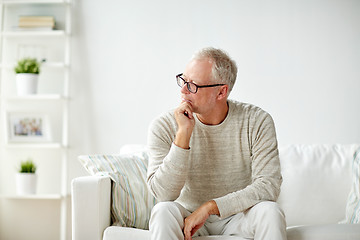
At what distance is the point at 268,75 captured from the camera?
3373 mm

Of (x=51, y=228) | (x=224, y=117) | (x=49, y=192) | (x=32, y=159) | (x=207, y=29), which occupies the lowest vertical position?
(x=51, y=228)

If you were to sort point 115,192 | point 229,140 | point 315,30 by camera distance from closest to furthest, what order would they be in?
point 229,140 → point 115,192 → point 315,30

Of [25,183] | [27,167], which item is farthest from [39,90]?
[25,183]

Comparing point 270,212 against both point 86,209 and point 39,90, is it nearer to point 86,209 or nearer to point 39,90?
point 86,209

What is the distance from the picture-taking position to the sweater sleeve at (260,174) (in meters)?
1.95

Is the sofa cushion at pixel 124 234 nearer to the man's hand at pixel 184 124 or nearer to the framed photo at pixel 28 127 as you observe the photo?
the man's hand at pixel 184 124

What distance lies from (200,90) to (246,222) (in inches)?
23.4

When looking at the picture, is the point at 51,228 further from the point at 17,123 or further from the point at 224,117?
the point at 224,117

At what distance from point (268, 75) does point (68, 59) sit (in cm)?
140

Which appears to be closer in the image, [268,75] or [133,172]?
[133,172]

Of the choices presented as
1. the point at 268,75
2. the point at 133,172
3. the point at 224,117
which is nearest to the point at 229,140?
the point at 224,117

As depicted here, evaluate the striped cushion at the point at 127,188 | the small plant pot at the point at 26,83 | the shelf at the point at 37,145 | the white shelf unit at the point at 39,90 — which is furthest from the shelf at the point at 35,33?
the striped cushion at the point at 127,188

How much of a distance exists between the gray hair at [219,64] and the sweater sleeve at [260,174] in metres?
0.23

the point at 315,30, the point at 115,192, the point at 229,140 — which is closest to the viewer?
the point at 229,140
